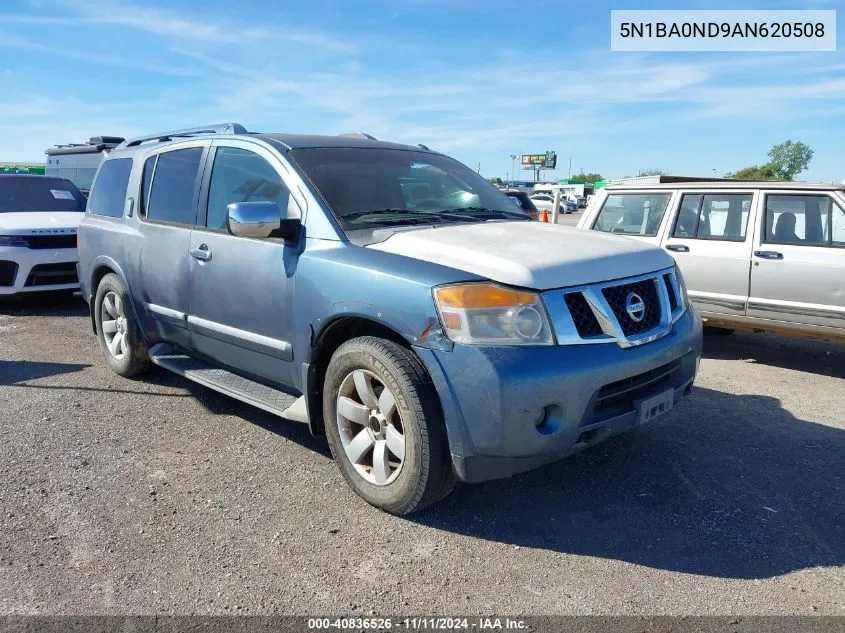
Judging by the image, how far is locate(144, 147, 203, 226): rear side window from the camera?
14.7 ft

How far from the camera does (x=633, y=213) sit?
23.6 feet

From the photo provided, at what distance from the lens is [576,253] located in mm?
3266

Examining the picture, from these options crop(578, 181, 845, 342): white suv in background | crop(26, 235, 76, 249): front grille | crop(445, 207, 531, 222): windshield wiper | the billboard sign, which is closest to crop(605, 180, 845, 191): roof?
crop(578, 181, 845, 342): white suv in background

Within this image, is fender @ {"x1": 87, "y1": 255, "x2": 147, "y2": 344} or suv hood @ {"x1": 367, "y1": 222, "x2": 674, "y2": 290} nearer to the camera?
suv hood @ {"x1": 367, "y1": 222, "x2": 674, "y2": 290}

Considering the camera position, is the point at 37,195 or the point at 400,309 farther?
the point at 37,195

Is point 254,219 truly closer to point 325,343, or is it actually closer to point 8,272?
point 325,343

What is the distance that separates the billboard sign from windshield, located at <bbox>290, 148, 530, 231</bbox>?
347ft

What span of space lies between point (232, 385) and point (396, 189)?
1.48 metres

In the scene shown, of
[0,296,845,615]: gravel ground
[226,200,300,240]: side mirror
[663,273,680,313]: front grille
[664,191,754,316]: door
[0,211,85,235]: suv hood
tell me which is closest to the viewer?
[0,296,845,615]: gravel ground

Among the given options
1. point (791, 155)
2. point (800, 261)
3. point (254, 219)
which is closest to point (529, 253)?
point (254, 219)

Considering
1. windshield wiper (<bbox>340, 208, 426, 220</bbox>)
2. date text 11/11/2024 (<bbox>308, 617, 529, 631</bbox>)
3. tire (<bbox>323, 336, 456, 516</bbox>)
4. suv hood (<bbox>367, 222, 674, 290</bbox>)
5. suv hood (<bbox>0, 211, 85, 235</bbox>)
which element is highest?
suv hood (<bbox>0, 211, 85, 235</bbox>)

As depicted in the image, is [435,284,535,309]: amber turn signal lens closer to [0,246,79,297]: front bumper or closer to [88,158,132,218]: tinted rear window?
[88,158,132,218]: tinted rear window

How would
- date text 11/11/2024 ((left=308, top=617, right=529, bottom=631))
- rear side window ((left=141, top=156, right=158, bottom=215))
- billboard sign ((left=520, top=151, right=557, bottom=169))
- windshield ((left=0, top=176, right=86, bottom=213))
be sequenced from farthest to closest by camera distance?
billboard sign ((left=520, top=151, right=557, bottom=169)) < windshield ((left=0, top=176, right=86, bottom=213)) < rear side window ((left=141, top=156, right=158, bottom=215)) < date text 11/11/2024 ((left=308, top=617, right=529, bottom=631))

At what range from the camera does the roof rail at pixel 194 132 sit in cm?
445
